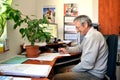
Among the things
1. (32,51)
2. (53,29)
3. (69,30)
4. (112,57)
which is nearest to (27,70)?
(32,51)

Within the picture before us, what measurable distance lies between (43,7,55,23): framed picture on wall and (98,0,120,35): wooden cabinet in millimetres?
845

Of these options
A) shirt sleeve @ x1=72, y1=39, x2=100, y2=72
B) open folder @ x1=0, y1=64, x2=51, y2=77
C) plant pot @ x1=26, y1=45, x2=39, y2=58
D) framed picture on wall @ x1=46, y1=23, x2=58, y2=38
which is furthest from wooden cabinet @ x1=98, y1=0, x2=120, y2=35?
open folder @ x1=0, y1=64, x2=51, y2=77

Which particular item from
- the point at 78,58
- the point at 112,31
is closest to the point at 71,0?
the point at 112,31

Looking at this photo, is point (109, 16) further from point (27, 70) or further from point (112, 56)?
point (27, 70)

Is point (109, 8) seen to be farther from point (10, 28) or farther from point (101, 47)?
point (10, 28)

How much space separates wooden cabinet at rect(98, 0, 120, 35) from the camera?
3289 mm

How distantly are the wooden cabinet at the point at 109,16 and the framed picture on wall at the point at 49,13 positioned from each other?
2.77 feet

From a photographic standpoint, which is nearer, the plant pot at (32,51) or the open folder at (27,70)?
the open folder at (27,70)

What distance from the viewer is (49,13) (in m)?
3.66

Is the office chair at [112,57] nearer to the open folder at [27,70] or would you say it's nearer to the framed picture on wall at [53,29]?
the open folder at [27,70]

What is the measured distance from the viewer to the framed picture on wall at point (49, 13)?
3643 mm

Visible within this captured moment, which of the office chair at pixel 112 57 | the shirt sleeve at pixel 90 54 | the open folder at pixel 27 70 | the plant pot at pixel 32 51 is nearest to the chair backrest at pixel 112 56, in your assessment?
the office chair at pixel 112 57

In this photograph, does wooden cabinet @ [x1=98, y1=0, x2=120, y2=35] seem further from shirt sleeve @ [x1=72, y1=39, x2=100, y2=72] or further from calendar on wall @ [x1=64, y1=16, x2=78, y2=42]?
shirt sleeve @ [x1=72, y1=39, x2=100, y2=72]

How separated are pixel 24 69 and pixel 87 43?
0.80 m
